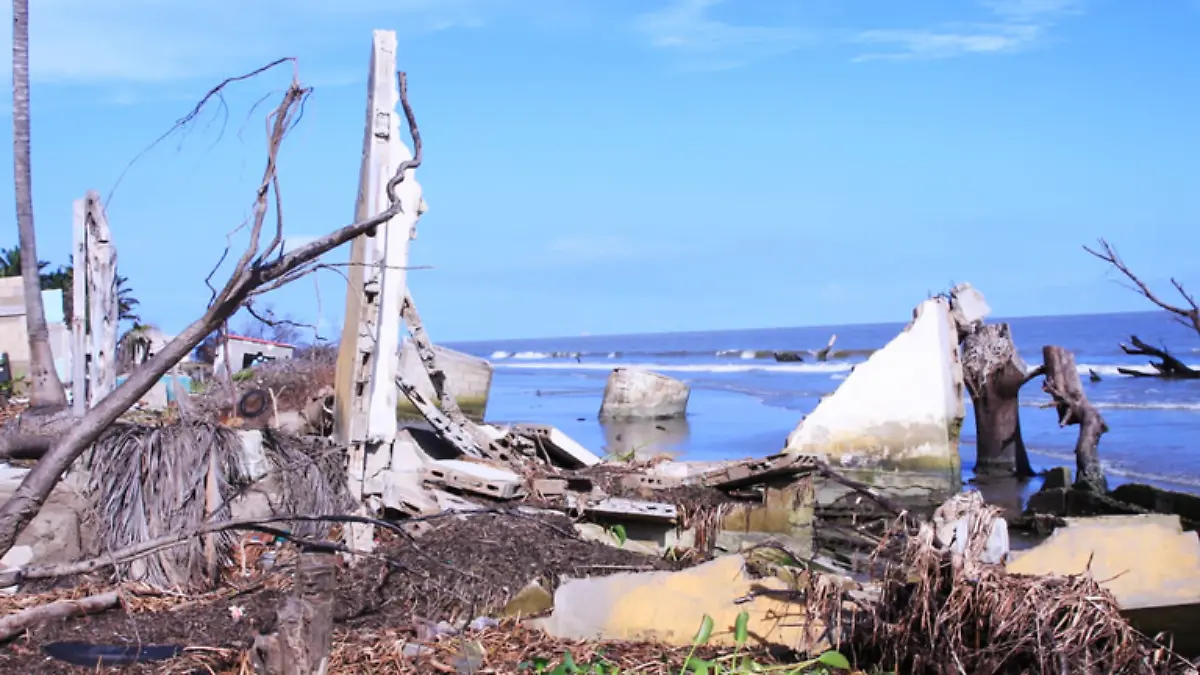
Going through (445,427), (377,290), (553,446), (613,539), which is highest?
(377,290)

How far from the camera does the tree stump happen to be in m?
4.18

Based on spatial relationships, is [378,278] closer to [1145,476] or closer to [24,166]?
[24,166]

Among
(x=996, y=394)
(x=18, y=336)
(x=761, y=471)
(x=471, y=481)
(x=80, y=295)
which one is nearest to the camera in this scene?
(x=471, y=481)

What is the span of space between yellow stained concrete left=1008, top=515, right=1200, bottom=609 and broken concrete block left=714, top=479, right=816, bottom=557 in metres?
3.61

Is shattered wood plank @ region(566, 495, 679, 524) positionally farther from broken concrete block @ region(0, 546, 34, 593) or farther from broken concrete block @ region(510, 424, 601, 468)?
broken concrete block @ region(0, 546, 34, 593)

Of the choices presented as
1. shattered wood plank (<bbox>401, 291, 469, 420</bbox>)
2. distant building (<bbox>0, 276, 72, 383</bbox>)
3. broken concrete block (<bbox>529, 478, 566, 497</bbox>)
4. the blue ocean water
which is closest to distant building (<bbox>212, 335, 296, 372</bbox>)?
distant building (<bbox>0, 276, 72, 383</bbox>)

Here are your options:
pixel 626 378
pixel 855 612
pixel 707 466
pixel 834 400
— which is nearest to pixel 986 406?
pixel 834 400

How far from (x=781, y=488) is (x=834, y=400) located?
5165 mm

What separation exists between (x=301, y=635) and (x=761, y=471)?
642 centimetres

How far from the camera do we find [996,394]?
55.1 feet

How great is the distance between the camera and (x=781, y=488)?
32.8ft

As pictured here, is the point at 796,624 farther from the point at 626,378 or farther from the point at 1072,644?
the point at 626,378

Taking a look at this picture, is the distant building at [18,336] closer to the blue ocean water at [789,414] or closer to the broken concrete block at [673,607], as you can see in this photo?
the blue ocean water at [789,414]

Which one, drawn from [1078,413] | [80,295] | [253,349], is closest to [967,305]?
[1078,413]
